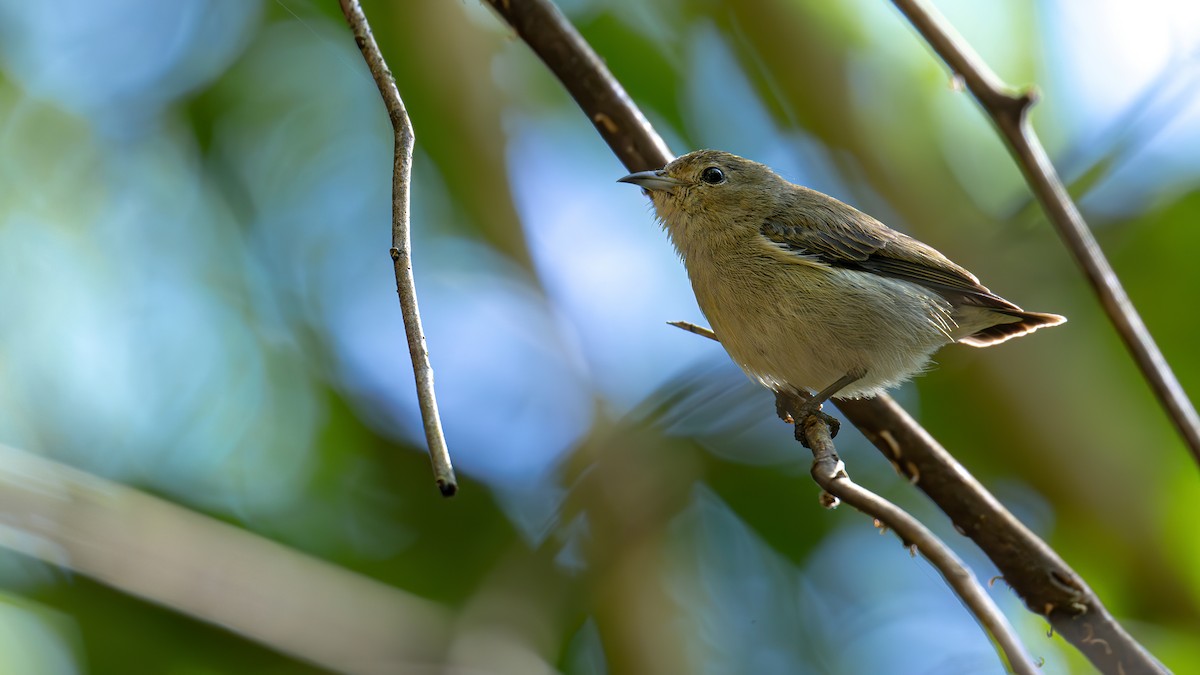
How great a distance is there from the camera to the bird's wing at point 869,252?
4168 millimetres

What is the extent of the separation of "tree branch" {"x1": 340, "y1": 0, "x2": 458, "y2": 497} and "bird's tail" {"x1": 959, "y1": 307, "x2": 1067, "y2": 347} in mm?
2760

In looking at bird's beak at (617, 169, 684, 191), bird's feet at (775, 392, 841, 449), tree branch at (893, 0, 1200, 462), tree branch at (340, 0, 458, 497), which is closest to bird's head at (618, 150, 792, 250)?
bird's beak at (617, 169, 684, 191)

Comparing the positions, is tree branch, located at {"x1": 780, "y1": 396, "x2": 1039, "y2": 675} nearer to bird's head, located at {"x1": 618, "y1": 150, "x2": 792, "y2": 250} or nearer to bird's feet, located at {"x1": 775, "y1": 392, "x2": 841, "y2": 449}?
bird's feet, located at {"x1": 775, "y1": 392, "x2": 841, "y2": 449}

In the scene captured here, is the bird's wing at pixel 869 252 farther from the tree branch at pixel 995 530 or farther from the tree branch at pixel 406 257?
the tree branch at pixel 406 257

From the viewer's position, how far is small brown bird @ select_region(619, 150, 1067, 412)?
3.90 metres

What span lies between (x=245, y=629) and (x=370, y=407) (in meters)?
2.15

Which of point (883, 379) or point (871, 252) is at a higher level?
point (871, 252)

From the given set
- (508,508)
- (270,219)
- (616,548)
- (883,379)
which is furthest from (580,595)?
(270,219)

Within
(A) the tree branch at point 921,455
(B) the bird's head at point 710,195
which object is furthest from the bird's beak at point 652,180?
(A) the tree branch at point 921,455

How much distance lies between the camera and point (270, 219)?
7285mm

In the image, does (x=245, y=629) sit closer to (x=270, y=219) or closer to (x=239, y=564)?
(x=239, y=564)

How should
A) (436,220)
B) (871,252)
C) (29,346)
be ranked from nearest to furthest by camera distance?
(871,252) → (29,346) → (436,220)

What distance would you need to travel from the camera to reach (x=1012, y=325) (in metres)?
4.35

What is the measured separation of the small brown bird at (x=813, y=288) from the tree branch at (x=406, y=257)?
155 cm
